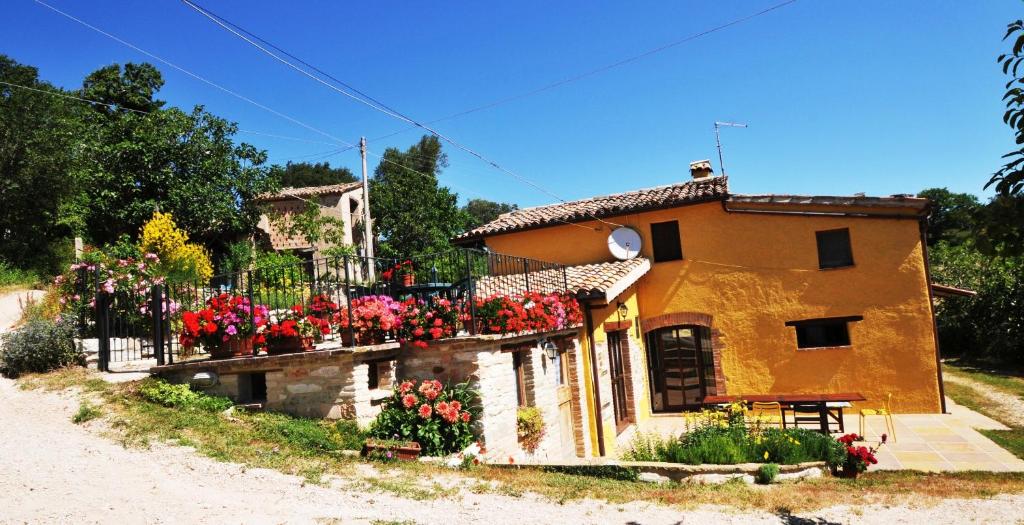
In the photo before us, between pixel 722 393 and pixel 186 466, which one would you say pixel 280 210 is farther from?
pixel 186 466

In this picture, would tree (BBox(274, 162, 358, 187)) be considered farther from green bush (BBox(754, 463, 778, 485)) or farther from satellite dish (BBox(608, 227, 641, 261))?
green bush (BBox(754, 463, 778, 485))

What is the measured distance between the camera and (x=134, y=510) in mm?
4430

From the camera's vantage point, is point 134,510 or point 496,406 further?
point 496,406

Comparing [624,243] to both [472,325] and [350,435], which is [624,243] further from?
[350,435]

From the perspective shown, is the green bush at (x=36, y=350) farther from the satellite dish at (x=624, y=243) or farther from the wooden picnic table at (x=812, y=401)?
the wooden picnic table at (x=812, y=401)

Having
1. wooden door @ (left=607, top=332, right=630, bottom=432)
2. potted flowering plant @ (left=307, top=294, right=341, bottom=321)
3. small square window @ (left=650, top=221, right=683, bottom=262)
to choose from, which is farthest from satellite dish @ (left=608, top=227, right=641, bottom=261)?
potted flowering plant @ (left=307, top=294, right=341, bottom=321)

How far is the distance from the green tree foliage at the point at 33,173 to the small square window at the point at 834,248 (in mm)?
20399

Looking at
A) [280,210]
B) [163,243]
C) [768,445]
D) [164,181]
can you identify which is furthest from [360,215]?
[768,445]

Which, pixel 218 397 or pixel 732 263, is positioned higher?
pixel 732 263

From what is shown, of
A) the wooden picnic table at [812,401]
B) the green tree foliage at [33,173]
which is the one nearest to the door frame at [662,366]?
the wooden picnic table at [812,401]

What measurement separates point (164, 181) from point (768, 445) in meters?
19.6

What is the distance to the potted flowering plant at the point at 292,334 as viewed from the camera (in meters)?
7.02

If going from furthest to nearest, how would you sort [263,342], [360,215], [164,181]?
[360,215] → [164,181] → [263,342]

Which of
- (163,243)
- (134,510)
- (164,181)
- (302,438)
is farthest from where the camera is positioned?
(164,181)
